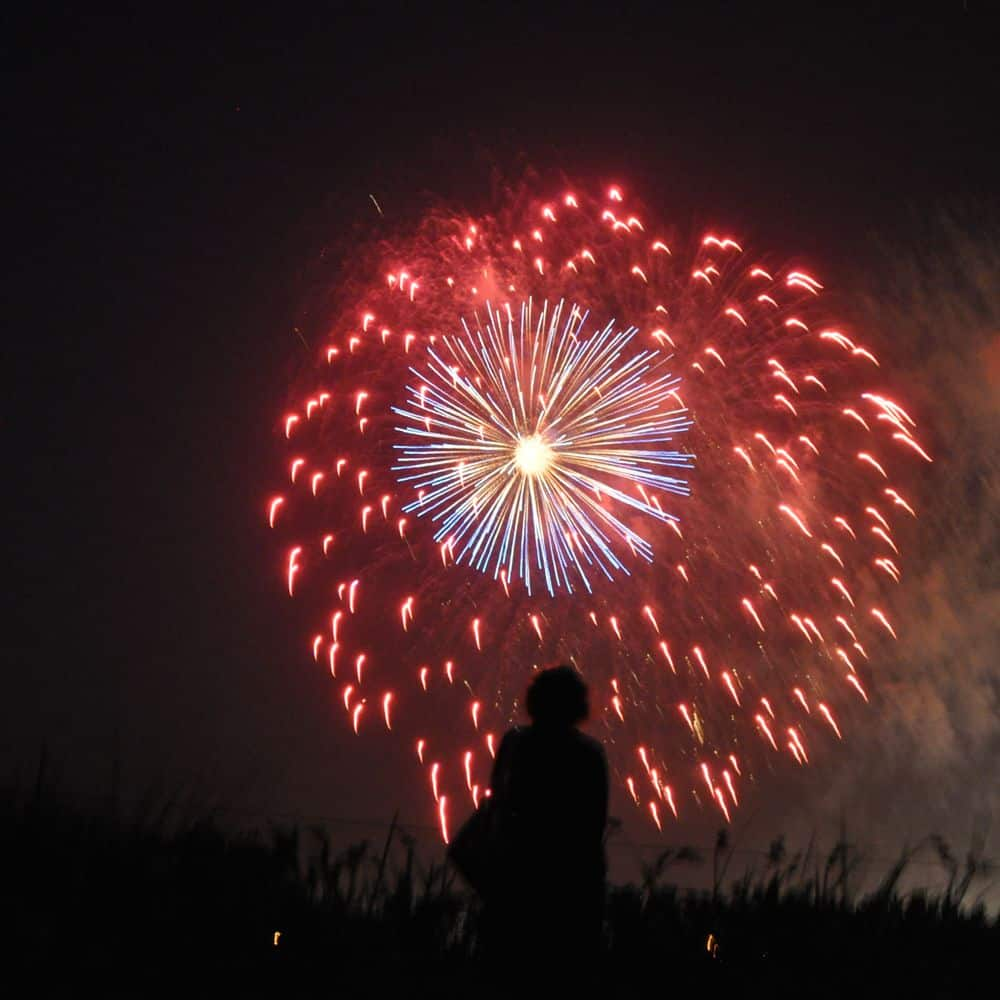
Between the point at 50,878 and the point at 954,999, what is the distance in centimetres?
425

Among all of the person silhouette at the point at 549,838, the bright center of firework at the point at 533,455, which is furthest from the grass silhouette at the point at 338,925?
the bright center of firework at the point at 533,455

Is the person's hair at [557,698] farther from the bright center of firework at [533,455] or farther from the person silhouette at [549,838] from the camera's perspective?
the bright center of firework at [533,455]

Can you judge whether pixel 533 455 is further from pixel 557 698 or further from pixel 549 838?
pixel 549 838

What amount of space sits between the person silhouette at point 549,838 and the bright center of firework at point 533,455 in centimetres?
1316

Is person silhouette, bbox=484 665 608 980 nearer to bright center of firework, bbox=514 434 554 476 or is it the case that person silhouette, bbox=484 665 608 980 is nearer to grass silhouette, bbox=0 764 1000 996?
grass silhouette, bbox=0 764 1000 996

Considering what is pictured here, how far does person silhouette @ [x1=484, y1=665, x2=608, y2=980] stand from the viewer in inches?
212

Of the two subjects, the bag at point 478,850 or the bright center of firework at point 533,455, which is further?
the bright center of firework at point 533,455

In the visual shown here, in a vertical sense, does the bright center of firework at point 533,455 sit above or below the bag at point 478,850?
above

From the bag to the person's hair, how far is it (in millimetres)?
417

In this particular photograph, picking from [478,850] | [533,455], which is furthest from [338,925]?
[533,455]

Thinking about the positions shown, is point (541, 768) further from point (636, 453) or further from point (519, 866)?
point (636, 453)

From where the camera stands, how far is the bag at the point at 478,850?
546 centimetres

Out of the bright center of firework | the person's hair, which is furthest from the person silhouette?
the bright center of firework

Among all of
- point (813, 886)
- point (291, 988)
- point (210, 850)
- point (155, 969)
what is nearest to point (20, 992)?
point (155, 969)
